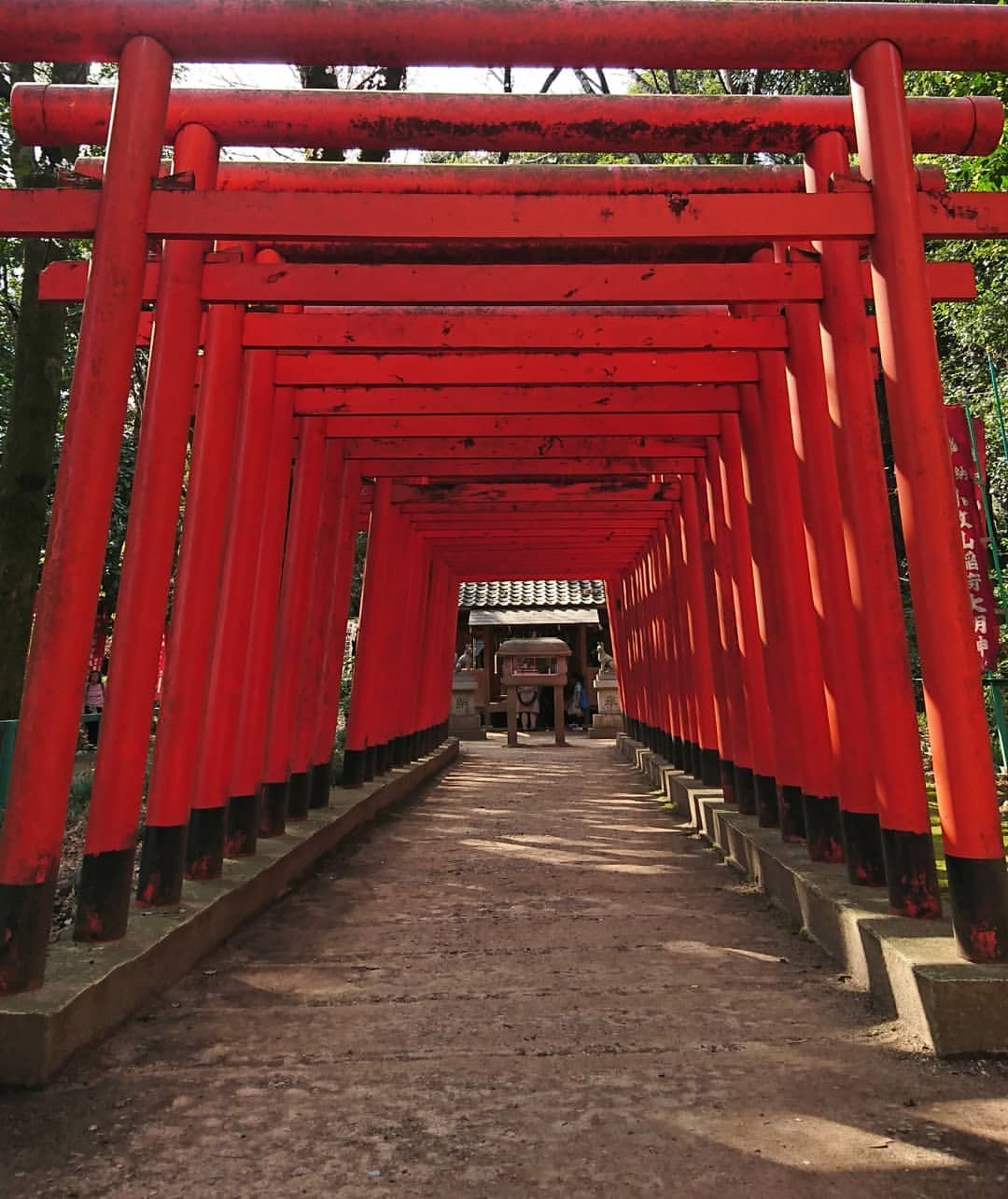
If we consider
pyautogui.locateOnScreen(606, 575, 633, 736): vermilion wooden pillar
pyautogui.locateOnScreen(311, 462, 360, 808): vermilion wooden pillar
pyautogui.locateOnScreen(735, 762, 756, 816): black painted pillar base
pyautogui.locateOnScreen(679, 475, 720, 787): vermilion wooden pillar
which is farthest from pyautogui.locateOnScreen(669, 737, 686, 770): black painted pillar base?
pyautogui.locateOnScreen(606, 575, 633, 736): vermilion wooden pillar

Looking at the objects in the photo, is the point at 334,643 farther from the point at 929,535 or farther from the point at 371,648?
the point at 929,535

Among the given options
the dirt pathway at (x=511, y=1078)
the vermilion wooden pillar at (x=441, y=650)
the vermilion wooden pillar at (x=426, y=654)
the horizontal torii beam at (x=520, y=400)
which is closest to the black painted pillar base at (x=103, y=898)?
the dirt pathway at (x=511, y=1078)

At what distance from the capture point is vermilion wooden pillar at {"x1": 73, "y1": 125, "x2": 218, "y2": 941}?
383 cm

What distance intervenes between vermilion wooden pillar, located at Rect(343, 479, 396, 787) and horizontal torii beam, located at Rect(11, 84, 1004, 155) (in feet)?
17.3

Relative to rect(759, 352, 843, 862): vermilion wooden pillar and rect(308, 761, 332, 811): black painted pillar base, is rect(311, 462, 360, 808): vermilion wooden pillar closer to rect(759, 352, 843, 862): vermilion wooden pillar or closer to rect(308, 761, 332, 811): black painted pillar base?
rect(308, 761, 332, 811): black painted pillar base

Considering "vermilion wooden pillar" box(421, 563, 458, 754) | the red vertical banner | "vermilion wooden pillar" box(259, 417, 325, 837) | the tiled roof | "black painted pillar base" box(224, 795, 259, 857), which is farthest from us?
the tiled roof

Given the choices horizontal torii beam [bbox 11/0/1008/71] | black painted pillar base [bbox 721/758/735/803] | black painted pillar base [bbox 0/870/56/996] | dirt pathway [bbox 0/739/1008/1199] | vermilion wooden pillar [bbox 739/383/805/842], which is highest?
horizontal torii beam [bbox 11/0/1008/71]

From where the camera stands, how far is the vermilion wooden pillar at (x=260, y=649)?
580 centimetres

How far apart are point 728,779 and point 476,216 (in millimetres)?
Result: 5512

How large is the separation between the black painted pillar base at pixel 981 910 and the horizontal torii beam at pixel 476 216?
2.56 metres

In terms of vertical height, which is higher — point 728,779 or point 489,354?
point 489,354

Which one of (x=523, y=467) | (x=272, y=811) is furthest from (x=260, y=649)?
(x=523, y=467)

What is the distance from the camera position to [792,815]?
5902 mm

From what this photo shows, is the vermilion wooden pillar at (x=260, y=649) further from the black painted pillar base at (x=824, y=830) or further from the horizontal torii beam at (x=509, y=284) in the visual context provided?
the black painted pillar base at (x=824, y=830)
